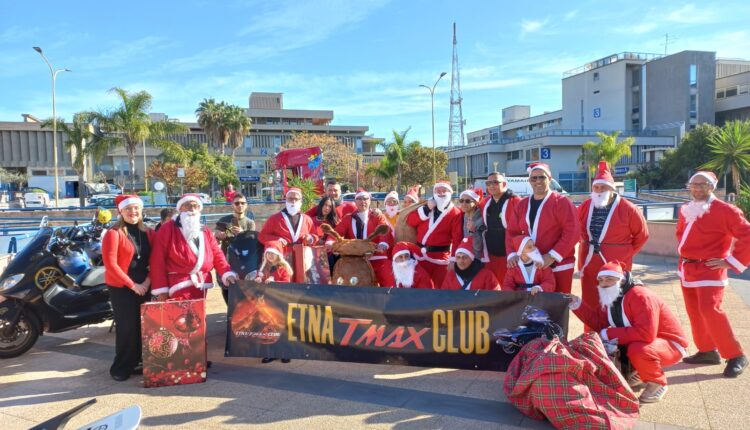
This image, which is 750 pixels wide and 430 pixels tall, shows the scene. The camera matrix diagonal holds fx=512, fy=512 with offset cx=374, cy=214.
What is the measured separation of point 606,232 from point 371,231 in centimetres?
262

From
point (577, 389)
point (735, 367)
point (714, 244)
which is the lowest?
point (735, 367)

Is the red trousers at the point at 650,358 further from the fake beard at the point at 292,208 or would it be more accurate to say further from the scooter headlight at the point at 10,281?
the scooter headlight at the point at 10,281

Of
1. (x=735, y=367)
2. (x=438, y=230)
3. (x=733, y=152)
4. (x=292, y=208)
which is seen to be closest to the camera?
(x=735, y=367)

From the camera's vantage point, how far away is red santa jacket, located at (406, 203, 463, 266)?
5.80 metres

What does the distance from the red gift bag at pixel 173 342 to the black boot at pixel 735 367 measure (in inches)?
182

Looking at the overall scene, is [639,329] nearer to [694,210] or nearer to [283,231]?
[694,210]

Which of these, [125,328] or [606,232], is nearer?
[125,328]

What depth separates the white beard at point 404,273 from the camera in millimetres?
5414

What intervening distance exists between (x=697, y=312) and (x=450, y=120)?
88.8m

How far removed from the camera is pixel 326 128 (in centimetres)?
6950

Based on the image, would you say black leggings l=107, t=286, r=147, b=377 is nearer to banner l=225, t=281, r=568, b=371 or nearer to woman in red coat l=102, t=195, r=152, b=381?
woman in red coat l=102, t=195, r=152, b=381

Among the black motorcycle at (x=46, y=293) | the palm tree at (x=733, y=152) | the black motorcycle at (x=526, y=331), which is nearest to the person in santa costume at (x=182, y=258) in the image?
the black motorcycle at (x=46, y=293)

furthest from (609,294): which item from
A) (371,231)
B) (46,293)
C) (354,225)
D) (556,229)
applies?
(46,293)

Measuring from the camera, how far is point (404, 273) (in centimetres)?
543
